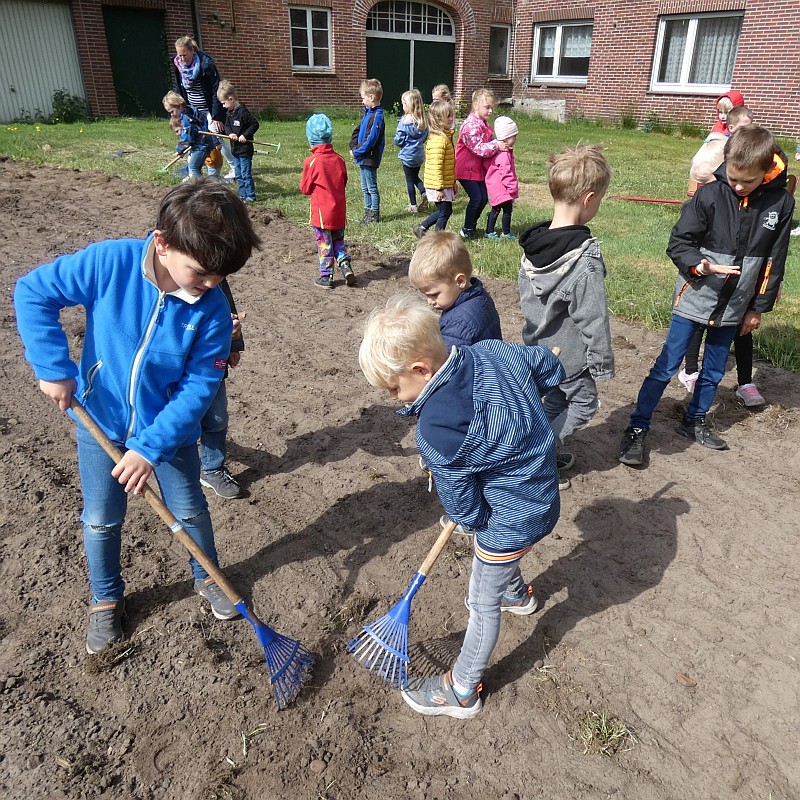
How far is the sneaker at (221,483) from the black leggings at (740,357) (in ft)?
9.94

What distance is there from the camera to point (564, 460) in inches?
164

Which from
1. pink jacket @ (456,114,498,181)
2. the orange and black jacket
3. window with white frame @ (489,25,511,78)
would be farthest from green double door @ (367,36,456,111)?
the orange and black jacket

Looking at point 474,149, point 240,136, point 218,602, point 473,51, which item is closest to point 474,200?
point 474,149

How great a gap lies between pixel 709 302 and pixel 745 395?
117cm

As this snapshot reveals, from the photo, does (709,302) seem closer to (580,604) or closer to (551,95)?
(580,604)

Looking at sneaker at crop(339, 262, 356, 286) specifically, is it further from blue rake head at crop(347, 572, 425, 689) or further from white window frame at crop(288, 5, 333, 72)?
white window frame at crop(288, 5, 333, 72)

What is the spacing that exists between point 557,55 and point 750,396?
1900 cm

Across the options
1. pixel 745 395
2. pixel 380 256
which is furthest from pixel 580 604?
pixel 380 256

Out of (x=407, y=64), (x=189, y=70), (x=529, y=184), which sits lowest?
(x=529, y=184)

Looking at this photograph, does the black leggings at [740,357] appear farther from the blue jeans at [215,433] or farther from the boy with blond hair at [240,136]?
the boy with blond hair at [240,136]

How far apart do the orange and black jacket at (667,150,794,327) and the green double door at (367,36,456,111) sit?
18500 mm

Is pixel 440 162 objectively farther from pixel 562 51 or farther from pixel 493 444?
pixel 562 51

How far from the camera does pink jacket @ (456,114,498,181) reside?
832cm

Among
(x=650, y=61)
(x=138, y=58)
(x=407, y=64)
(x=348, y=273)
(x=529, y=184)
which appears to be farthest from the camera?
(x=407, y=64)
